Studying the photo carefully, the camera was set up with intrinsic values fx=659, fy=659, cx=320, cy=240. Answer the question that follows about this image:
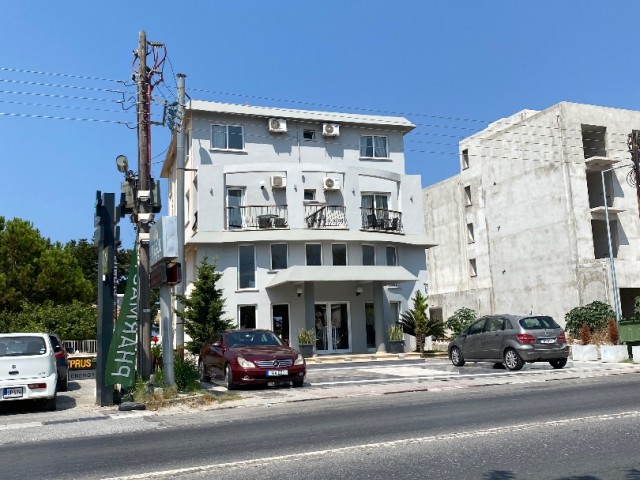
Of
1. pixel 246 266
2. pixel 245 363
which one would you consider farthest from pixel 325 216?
pixel 245 363

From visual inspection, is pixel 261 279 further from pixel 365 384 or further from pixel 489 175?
pixel 489 175

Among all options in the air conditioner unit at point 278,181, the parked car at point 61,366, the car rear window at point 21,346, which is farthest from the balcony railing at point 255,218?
the car rear window at point 21,346

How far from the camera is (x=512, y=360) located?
1897 cm

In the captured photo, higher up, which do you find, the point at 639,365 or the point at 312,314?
the point at 312,314

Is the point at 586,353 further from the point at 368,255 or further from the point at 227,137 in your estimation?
the point at 227,137


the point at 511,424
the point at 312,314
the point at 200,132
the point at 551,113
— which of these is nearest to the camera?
the point at 511,424

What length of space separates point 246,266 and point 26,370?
60.3 ft

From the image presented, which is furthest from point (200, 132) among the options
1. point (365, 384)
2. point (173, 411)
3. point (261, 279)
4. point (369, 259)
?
point (173, 411)

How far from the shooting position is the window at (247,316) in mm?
30928

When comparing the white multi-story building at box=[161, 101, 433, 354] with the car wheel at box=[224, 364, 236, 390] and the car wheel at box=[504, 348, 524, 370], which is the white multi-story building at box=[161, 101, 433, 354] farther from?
the car wheel at box=[224, 364, 236, 390]

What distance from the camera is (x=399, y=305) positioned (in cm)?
3350

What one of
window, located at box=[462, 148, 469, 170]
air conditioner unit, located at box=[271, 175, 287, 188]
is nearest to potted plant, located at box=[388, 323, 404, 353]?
air conditioner unit, located at box=[271, 175, 287, 188]

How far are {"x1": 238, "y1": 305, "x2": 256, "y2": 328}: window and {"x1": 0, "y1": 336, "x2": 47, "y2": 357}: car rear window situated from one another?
17229 millimetres

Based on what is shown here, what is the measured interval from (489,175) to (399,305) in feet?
54.7
